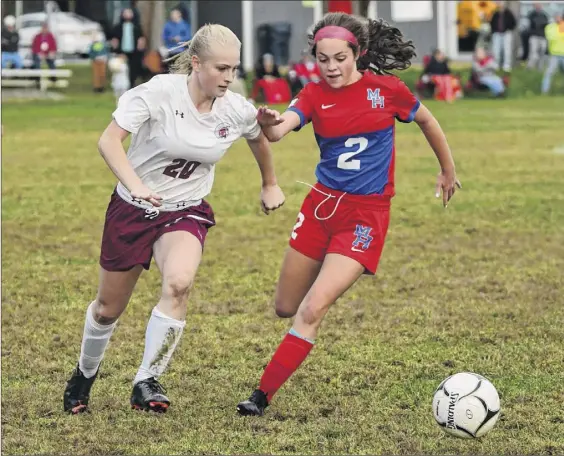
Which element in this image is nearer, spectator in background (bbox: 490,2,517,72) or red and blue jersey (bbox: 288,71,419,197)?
red and blue jersey (bbox: 288,71,419,197)

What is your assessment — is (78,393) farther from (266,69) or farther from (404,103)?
(266,69)

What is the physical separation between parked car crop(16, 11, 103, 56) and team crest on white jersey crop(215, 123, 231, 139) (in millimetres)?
36222

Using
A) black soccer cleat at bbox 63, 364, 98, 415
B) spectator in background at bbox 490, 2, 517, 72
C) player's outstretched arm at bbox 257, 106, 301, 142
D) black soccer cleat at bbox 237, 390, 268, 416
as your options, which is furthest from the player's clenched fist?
spectator in background at bbox 490, 2, 517, 72

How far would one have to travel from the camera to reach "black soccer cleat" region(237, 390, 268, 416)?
5.95m

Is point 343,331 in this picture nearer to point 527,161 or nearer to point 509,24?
point 527,161

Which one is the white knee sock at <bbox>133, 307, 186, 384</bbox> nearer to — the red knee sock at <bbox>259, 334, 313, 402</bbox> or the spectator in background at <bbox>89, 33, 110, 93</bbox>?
the red knee sock at <bbox>259, 334, 313, 402</bbox>

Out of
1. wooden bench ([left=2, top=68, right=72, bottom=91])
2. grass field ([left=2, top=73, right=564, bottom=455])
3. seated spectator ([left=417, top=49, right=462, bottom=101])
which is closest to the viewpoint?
grass field ([left=2, top=73, right=564, bottom=455])

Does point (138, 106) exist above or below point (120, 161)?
above

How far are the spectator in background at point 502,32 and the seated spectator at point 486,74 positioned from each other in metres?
2.49

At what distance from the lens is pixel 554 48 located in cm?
3105

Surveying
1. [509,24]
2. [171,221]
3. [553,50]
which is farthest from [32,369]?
[509,24]

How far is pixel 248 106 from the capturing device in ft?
19.8

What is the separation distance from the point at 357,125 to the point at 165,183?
999 millimetres

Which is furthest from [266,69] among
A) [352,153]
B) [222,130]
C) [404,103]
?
[222,130]
